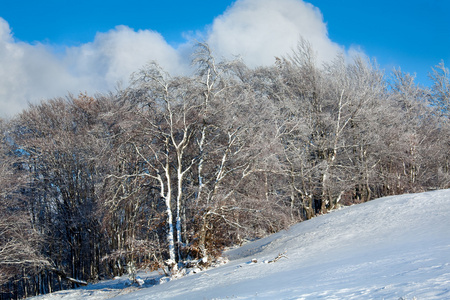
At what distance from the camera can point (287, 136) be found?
21.6 metres

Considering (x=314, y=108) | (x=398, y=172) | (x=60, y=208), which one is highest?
(x=314, y=108)

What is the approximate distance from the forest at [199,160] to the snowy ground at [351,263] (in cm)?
246

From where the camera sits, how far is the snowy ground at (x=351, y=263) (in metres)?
6.09

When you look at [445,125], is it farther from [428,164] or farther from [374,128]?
[374,128]

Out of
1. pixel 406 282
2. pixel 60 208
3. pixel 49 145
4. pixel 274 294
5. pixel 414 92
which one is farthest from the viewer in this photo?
pixel 414 92

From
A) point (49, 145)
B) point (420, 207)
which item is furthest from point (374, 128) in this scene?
point (49, 145)

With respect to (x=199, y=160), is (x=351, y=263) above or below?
below

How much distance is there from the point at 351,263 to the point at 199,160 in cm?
1051

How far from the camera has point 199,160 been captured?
59.5ft

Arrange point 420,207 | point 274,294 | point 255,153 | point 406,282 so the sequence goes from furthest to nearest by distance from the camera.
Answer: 1. point 255,153
2. point 420,207
3. point 274,294
4. point 406,282

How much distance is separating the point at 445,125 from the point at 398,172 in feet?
18.7

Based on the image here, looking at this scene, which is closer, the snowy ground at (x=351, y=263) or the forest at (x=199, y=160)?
the snowy ground at (x=351, y=263)

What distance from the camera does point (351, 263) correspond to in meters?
8.79

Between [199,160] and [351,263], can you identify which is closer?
[351,263]
